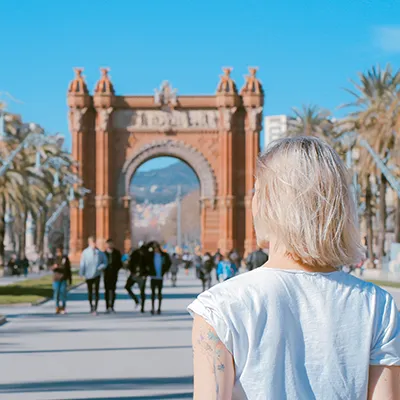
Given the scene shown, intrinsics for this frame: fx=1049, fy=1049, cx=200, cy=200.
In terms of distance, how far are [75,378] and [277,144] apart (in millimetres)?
9233

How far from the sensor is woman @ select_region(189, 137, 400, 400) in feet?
9.98

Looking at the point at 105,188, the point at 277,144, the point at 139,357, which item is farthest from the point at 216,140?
the point at 277,144

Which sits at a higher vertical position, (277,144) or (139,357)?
(277,144)

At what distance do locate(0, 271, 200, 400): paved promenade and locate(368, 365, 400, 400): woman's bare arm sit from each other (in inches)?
302

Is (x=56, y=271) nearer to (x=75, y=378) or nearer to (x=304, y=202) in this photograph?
(x=75, y=378)

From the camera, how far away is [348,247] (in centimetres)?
321

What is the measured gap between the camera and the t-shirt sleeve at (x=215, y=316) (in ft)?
9.92

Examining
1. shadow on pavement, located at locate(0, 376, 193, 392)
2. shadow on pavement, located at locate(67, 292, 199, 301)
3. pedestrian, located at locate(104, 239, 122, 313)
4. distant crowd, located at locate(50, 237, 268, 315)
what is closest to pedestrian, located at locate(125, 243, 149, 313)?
distant crowd, located at locate(50, 237, 268, 315)

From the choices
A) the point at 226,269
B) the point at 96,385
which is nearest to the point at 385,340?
the point at 96,385

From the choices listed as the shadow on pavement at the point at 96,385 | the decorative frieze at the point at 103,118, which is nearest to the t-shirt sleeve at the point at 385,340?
the shadow on pavement at the point at 96,385

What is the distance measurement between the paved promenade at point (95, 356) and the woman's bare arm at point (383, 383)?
25.1 feet

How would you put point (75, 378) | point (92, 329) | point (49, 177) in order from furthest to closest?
point (49, 177) < point (92, 329) < point (75, 378)

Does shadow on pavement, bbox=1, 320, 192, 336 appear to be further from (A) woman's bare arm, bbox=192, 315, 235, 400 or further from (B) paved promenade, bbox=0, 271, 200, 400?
(A) woman's bare arm, bbox=192, 315, 235, 400

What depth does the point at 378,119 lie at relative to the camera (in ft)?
149
